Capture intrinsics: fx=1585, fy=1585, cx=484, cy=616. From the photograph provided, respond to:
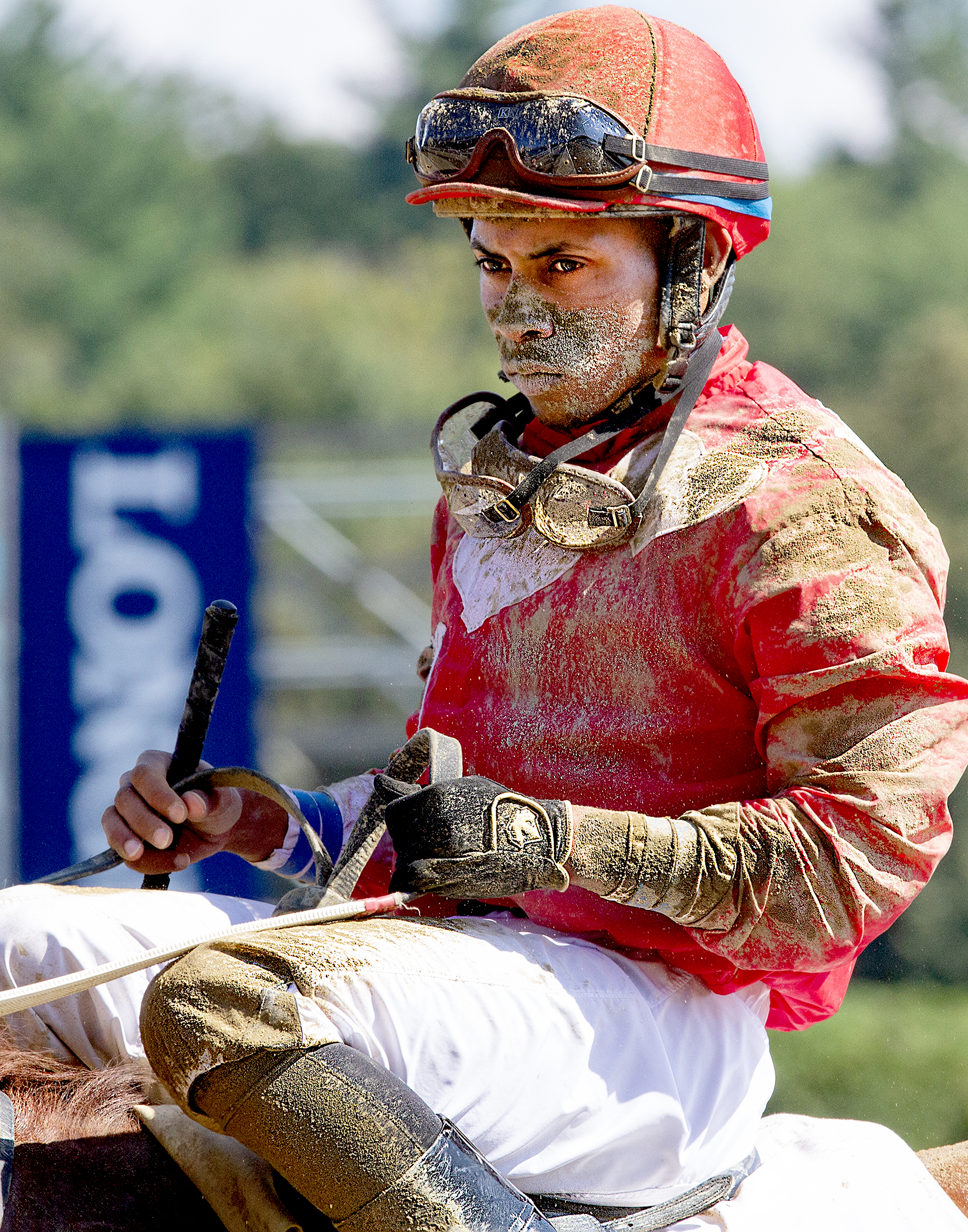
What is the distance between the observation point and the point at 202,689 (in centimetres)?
239

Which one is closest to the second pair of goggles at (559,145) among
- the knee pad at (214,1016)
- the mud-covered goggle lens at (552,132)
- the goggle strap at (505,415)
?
the mud-covered goggle lens at (552,132)

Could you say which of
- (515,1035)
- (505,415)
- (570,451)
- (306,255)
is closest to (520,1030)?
(515,1035)

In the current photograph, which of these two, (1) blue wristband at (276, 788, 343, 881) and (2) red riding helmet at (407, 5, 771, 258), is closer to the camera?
(2) red riding helmet at (407, 5, 771, 258)

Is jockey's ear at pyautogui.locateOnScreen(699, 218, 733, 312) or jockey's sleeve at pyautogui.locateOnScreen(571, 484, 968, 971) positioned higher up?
jockey's ear at pyautogui.locateOnScreen(699, 218, 733, 312)

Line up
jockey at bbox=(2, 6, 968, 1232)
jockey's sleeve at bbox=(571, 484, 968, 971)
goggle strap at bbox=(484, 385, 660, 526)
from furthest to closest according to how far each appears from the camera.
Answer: goggle strap at bbox=(484, 385, 660, 526)
jockey's sleeve at bbox=(571, 484, 968, 971)
jockey at bbox=(2, 6, 968, 1232)

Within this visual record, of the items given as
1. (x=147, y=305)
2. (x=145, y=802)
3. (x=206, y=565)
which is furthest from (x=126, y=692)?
(x=147, y=305)

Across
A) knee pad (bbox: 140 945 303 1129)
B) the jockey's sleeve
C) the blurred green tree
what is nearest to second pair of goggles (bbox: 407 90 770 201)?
the jockey's sleeve

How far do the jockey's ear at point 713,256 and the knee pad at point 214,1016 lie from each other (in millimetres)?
1147

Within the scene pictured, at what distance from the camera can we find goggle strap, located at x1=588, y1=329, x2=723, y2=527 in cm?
216

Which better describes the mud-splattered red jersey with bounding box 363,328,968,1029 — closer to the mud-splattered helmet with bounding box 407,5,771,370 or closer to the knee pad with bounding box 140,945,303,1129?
the mud-splattered helmet with bounding box 407,5,771,370

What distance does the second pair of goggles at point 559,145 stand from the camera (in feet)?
6.97

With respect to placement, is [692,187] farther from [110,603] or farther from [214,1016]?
[110,603]

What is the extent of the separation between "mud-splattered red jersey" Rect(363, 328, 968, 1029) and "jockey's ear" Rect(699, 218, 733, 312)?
108 mm

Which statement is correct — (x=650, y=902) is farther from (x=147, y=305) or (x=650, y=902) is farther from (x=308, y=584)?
(x=147, y=305)
